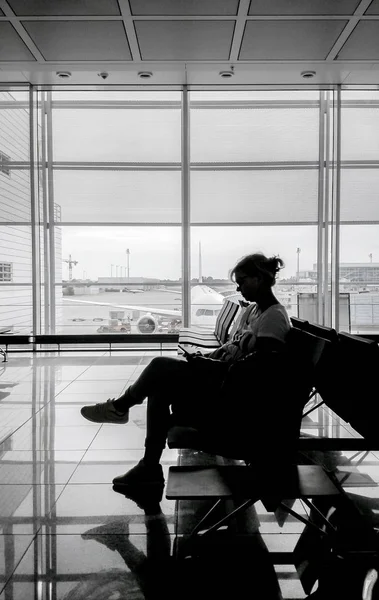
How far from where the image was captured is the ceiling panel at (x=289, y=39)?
533cm

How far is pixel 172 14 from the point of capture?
510cm

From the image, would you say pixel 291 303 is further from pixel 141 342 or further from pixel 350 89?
pixel 350 89

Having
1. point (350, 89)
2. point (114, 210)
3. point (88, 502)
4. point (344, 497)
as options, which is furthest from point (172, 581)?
point (350, 89)

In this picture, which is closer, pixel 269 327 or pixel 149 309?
pixel 269 327

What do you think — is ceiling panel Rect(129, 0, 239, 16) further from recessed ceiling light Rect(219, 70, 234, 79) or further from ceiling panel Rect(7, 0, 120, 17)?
recessed ceiling light Rect(219, 70, 234, 79)

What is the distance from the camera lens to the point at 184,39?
5652 millimetres

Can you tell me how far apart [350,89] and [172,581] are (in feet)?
23.4

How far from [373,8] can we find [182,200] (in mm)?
3347

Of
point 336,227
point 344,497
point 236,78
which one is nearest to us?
point 344,497

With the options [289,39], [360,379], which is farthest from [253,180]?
[360,379]

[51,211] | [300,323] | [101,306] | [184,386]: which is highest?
[51,211]

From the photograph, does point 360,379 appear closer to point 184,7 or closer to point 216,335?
point 216,335

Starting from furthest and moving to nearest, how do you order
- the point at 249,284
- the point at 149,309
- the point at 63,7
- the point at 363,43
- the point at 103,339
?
1. the point at 149,309
2. the point at 103,339
3. the point at 363,43
4. the point at 63,7
5. the point at 249,284

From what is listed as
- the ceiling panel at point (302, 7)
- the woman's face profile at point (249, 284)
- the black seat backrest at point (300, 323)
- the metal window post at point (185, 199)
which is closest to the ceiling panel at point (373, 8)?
the ceiling panel at point (302, 7)
